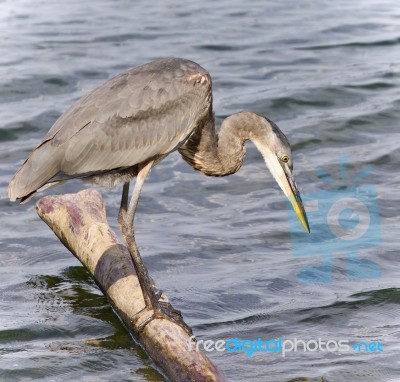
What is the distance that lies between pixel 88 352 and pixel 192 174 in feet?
15.7

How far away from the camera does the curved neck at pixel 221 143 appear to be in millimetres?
8453

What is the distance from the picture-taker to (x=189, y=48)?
1698 centimetres

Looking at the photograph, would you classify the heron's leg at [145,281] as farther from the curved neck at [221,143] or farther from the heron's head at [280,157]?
the heron's head at [280,157]

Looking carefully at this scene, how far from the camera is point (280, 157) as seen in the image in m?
8.31

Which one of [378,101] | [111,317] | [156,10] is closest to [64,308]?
[111,317]

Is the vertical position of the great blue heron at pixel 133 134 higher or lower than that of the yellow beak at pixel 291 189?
higher

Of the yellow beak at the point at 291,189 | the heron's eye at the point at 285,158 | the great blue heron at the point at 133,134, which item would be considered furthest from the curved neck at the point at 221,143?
the yellow beak at the point at 291,189

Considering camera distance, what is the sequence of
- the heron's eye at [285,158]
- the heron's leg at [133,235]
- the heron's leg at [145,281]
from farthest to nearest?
the heron's eye at [285,158] < the heron's leg at [133,235] < the heron's leg at [145,281]

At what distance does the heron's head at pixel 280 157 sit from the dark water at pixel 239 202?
92cm

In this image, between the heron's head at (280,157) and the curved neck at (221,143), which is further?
the curved neck at (221,143)

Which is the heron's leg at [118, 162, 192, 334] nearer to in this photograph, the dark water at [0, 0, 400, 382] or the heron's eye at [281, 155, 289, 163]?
the dark water at [0, 0, 400, 382]

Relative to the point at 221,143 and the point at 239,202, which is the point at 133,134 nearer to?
the point at 221,143

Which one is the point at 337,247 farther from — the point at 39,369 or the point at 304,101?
the point at 304,101

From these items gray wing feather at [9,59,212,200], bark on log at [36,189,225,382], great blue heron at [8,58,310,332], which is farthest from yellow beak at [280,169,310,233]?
bark on log at [36,189,225,382]
